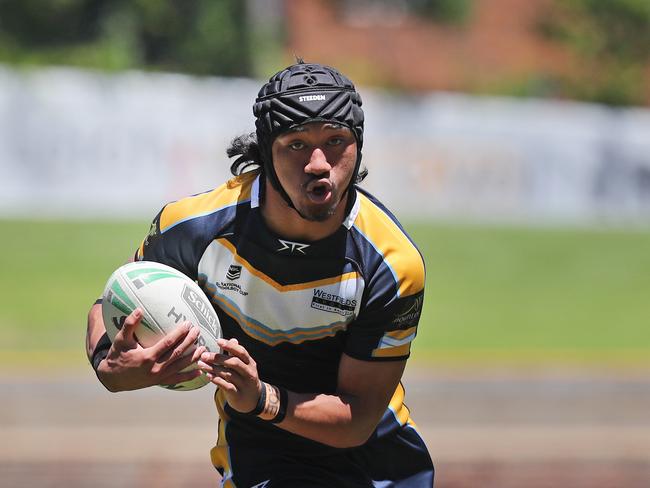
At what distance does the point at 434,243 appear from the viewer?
22359 millimetres

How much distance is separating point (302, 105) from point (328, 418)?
3.92 ft

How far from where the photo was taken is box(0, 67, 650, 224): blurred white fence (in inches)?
898

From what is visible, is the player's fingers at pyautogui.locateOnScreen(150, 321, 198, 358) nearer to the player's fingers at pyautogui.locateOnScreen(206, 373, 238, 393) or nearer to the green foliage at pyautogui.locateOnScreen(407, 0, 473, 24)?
the player's fingers at pyautogui.locateOnScreen(206, 373, 238, 393)

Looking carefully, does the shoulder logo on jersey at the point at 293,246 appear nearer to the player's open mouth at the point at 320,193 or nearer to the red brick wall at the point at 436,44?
the player's open mouth at the point at 320,193

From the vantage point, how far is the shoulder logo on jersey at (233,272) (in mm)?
4434

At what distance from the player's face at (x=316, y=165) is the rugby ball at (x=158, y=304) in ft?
1.76

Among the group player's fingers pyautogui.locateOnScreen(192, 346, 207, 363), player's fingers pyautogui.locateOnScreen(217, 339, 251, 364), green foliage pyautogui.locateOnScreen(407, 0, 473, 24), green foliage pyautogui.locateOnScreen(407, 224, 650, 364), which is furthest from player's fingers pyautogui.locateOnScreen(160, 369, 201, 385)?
green foliage pyautogui.locateOnScreen(407, 0, 473, 24)

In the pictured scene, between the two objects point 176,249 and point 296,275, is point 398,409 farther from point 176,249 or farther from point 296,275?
point 176,249

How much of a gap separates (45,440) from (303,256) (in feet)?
18.9

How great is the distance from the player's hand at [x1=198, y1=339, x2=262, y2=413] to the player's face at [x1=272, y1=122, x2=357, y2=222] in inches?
21.9

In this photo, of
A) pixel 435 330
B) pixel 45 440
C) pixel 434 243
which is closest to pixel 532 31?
pixel 434 243

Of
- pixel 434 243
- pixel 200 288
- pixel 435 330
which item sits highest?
pixel 434 243

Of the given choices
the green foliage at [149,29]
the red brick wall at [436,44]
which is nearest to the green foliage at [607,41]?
the red brick wall at [436,44]

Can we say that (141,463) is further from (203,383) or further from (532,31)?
(532,31)
